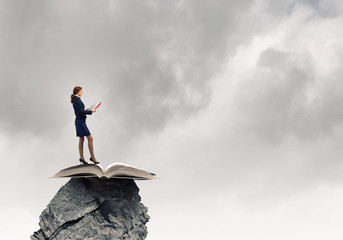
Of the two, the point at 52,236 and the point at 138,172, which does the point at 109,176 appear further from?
the point at 52,236

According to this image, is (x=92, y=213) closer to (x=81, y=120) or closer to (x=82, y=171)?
(x=82, y=171)

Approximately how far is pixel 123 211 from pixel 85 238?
4.02 feet

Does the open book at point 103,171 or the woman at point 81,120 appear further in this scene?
the woman at point 81,120

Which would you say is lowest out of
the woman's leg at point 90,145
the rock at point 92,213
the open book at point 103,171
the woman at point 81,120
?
the rock at point 92,213

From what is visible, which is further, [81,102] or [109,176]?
[81,102]

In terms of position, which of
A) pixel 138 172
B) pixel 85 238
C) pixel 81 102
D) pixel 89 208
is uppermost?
pixel 81 102

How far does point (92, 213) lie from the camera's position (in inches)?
472

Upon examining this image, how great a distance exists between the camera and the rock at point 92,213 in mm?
11827

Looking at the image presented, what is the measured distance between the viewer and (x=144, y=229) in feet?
41.3

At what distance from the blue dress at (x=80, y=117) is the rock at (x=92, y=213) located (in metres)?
1.30

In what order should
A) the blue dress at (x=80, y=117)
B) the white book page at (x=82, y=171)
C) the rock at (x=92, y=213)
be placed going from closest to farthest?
the white book page at (x=82, y=171) < the rock at (x=92, y=213) < the blue dress at (x=80, y=117)

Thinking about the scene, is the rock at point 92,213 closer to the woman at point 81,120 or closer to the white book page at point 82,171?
the white book page at point 82,171

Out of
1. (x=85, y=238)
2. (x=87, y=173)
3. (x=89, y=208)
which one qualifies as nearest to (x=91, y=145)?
(x=87, y=173)

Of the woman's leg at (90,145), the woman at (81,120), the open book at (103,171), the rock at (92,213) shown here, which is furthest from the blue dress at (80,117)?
the rock at (92,213)
